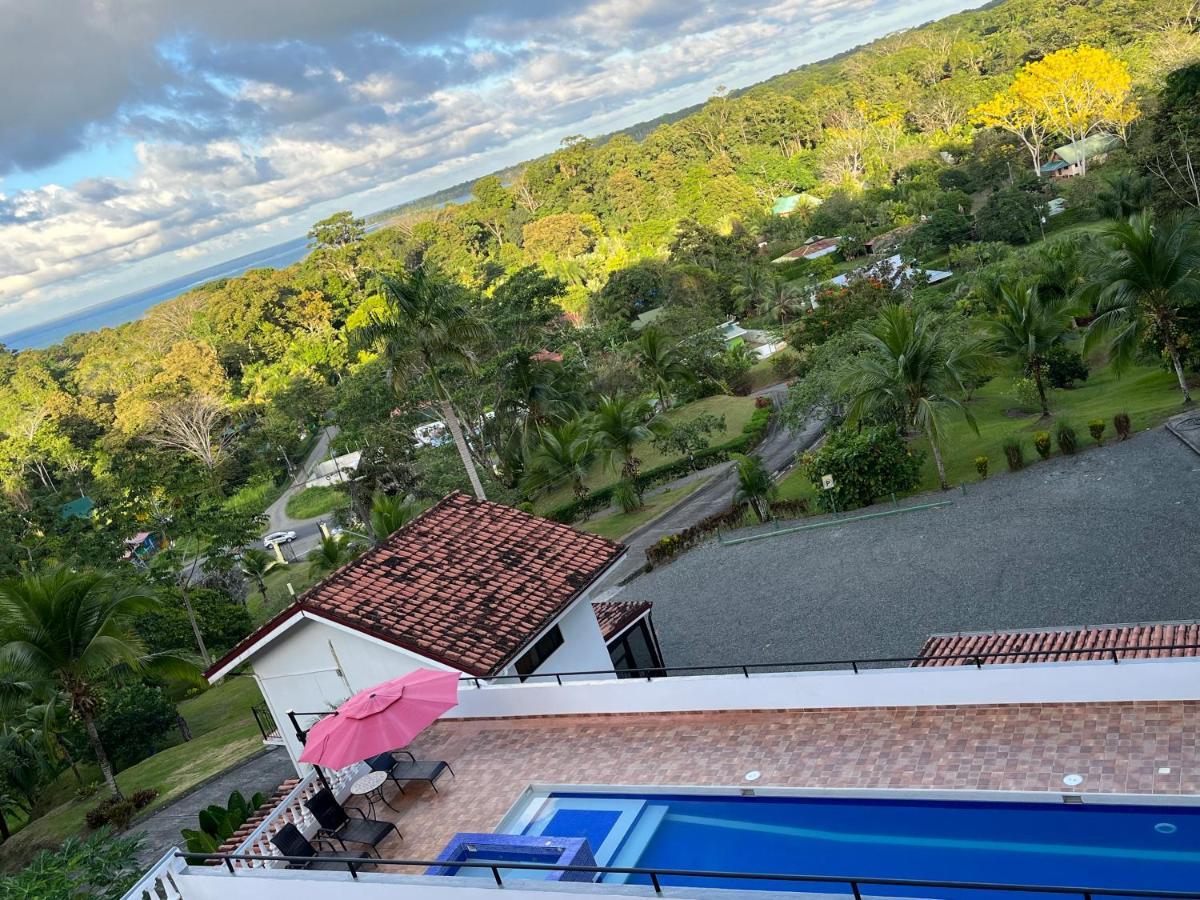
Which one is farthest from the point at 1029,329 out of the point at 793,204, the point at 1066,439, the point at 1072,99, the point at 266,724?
the point at 793,204

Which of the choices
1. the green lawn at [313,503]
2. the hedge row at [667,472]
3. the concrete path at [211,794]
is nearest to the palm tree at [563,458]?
the hedge row at [667,472]

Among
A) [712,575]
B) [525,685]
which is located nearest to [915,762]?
[525,685]

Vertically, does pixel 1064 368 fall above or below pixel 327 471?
above

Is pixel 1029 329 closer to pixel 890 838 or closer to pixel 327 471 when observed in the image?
pixel 890 838

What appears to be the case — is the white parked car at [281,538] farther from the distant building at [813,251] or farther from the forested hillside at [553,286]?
the distant building at [813,251]

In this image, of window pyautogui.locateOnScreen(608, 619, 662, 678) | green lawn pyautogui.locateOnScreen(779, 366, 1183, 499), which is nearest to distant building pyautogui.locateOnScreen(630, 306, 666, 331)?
green lawn pyautogui.locateOnScreen(779, 366, 1183, 499)

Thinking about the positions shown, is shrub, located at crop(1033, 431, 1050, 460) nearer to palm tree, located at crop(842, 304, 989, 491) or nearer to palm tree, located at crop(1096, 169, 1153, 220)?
palm tree, located at crop(842, 304, 989, 491)
